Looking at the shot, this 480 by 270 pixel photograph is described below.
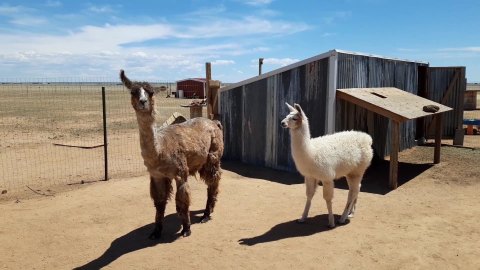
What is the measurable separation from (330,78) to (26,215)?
6.78 meters

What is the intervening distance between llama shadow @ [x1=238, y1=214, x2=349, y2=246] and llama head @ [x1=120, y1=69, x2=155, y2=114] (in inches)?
91.8

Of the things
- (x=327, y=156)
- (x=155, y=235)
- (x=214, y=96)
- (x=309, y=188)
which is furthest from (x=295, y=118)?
(x=214, y=96)

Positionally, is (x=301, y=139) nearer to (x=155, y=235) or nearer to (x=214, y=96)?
(x=155, y=235)

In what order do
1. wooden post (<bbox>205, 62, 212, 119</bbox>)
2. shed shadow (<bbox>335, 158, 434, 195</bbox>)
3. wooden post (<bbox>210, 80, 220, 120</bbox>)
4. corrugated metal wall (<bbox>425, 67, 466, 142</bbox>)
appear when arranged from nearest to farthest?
shed shadow (<bbox>335, 158, 434, 195</bbox>)
wooden post (<bbox>205, 62, 212, 119</bbox>)
wooden post (<bbox>210, 80, 220, 120</bbox>)
corrugated metal wall (<bbox>425, 67, 466, 142</bbox>)

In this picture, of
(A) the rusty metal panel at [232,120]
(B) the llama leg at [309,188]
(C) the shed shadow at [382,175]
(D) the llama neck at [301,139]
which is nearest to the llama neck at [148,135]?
(D) the llama neck at [301,139]

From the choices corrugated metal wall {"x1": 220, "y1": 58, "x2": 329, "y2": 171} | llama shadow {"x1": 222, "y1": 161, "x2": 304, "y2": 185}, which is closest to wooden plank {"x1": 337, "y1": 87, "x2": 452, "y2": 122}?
corrugated metal wall {"x1": 220, "y1": 58, "x2": 329, "y2": 171}

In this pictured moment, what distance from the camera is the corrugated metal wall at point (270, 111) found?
9.34 meters

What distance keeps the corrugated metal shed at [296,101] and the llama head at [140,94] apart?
17.0 ft

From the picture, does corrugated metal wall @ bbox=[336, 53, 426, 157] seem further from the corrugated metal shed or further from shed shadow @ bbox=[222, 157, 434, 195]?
shed shadow @ bbox=[222, 157, 434, 195]

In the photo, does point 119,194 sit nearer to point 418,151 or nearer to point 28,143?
point 28,143

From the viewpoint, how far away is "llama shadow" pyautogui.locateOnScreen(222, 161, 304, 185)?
30.1ft

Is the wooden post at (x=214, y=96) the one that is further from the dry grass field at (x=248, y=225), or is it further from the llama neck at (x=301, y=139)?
the llama neck at (x=301, y=139)

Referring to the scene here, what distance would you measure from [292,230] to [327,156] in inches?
50.3

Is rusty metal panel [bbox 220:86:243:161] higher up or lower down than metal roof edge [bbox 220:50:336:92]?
lower down
